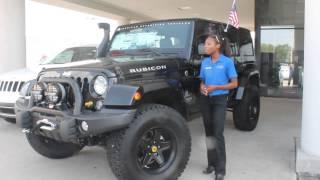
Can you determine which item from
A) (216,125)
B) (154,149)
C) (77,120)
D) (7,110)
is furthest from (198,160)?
(7,110)

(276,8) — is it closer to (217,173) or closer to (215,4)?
(215,4)

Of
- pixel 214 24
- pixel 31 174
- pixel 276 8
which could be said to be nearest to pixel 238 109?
pixel 214 24

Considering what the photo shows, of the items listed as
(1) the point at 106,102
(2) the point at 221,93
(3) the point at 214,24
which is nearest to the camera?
(1) the point at 106,102

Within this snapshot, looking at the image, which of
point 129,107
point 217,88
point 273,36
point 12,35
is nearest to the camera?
point 129,107

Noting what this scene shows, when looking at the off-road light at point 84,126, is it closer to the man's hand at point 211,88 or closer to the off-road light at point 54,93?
the off-road light at point 54,93

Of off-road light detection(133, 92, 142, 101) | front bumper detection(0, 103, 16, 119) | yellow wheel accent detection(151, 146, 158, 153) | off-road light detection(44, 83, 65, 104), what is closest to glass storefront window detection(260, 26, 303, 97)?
front bumper detection(0, 103, 16, 119)

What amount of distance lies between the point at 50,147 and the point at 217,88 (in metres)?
2.28

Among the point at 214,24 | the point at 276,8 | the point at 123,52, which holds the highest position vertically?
the point at 276,8

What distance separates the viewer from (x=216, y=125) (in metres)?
4.21

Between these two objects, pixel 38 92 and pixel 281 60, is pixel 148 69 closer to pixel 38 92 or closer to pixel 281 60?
pixel 38 92

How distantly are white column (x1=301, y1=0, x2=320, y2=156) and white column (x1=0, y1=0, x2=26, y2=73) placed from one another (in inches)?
280

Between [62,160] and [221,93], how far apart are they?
2342 mm

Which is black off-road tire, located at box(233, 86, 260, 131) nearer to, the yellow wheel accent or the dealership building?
the dealership building

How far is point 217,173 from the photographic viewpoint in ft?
14.0
